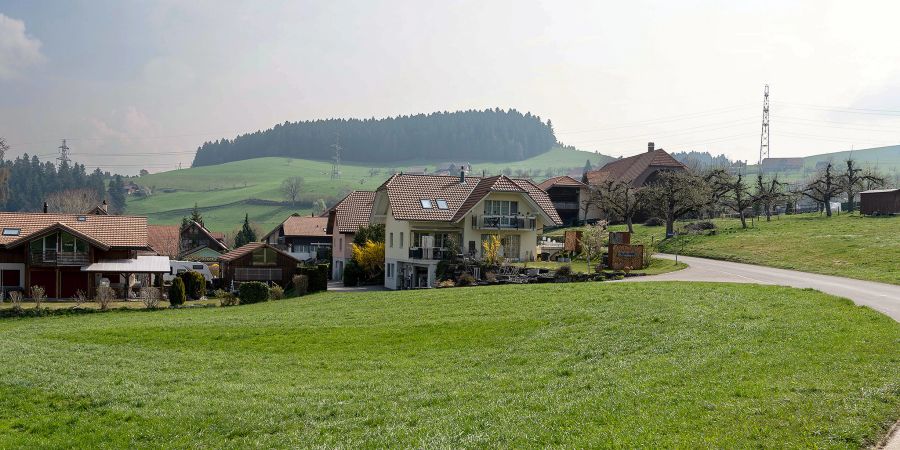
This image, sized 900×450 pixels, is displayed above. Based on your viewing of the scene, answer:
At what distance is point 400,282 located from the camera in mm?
53438

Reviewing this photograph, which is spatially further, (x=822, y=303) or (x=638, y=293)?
(x=638, y=293)

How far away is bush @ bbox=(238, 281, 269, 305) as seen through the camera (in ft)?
150

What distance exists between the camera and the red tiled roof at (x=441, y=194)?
51.1 metres

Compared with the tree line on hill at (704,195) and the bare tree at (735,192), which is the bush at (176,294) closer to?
the tree line on hill at (704,195)

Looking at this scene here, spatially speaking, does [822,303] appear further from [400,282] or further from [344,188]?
[344,188]

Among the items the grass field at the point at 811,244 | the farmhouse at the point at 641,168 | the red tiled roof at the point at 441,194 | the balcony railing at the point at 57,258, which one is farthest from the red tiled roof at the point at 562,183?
the balcony railing at the point at 57,258

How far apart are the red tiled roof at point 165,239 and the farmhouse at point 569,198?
135ft

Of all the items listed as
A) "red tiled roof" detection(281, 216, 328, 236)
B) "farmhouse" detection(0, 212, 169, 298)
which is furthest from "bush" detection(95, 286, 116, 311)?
"red tiled roof" detection(281, 216, 328, 236)

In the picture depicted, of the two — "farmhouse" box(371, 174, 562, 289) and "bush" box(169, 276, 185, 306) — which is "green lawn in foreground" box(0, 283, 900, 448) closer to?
"bush" box(169, 276, 185, 306)

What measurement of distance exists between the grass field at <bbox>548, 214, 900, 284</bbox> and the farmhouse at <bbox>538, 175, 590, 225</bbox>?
1947 cm

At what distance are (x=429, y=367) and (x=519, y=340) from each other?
356 cm

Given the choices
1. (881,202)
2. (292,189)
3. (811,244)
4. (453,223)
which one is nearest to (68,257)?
(453,223)

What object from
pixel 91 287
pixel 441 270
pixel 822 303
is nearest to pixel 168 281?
pixel 91 287

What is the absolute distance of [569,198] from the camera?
3519 inches
